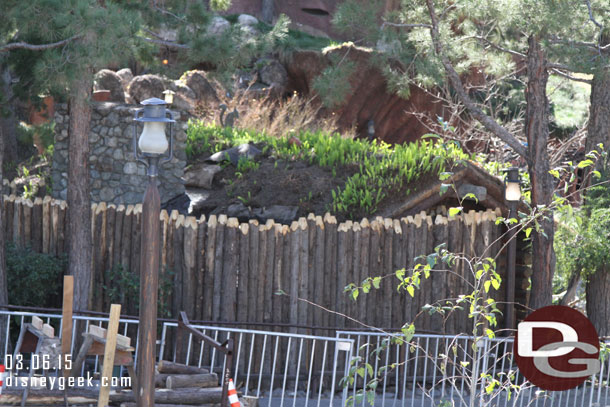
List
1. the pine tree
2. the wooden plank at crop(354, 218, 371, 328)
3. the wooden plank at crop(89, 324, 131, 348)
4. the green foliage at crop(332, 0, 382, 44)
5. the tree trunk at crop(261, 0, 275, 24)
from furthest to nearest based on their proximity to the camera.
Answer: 1. the tree trunk at crop(261, 0, 275, 24)
2. the green foliage at crop(332, 0, 382, 44)
3. the wooden plank at crop(354, 218, 371, 328)
4. the pine tree
5. the wooden plank at crop(89, 324, 131, 348)

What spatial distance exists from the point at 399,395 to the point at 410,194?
3.00 m

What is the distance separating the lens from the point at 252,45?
11664 mm

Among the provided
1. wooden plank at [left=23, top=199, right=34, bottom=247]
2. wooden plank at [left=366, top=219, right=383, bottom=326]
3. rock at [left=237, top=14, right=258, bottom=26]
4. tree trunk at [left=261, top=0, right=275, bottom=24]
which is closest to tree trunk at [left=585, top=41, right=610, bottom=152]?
wooden plank at [left=366, top=219, right=383, bottom=326]

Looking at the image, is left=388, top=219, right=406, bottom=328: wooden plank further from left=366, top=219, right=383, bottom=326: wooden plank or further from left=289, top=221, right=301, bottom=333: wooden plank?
left=289, top=221, right=301, bottom=333: wooden plank

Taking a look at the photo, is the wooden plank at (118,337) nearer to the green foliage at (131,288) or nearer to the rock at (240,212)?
the green foliage at (131,288)

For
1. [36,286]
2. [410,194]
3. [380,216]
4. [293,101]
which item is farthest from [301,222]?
[293,101]

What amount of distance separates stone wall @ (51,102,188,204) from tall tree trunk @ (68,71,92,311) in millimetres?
2124

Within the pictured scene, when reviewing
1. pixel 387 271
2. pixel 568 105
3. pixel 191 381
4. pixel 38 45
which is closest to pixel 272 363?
pixel 387 271

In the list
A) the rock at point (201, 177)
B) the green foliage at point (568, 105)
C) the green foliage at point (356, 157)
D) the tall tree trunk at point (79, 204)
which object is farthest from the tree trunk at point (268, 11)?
the tall tree trunk at point (79, 204)

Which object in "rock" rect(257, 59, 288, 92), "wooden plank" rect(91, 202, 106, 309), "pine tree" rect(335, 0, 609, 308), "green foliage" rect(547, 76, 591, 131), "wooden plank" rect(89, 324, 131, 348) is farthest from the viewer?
"rock" rect(257, 59, 288, 92)

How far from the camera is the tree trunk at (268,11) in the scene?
26.7m

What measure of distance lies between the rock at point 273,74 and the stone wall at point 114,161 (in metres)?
9.28

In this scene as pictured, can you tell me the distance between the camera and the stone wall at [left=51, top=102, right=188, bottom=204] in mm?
12703

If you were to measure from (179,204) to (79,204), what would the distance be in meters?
2.44
